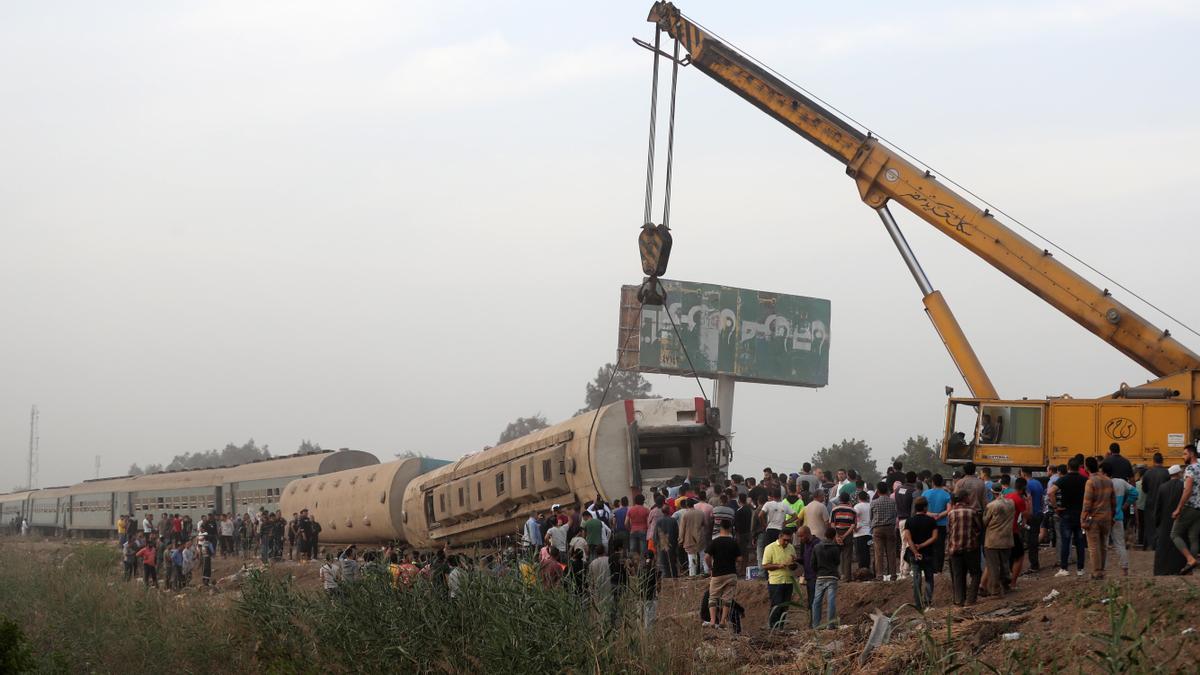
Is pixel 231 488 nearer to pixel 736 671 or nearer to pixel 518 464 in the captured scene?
pixel 518 464

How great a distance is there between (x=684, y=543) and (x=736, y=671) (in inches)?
311

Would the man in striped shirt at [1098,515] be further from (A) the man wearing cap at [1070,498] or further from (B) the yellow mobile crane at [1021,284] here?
(B) the yellow mobile crane at [1021,284]

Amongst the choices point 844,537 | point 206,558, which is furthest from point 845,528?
point 206,558

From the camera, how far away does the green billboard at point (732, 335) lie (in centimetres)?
4375

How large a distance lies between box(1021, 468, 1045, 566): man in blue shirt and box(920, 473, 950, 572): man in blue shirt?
128 cm

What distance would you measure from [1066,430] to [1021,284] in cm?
321

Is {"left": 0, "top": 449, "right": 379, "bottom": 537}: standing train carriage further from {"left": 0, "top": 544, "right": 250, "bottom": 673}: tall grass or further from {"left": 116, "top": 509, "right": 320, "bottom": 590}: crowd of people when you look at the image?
{"left": 0, "top": 544, "right": 250, "bottom": 673}: tall grass

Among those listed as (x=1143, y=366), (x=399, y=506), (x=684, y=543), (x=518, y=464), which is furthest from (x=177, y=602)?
(x=1143, y=366)

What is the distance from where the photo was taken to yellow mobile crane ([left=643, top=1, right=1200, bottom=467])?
19438 millimetres

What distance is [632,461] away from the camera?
69.1 feet

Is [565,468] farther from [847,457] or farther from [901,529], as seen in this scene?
[847,457]

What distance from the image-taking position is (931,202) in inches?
885

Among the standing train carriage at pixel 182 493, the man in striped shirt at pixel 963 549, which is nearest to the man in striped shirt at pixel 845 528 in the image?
the man in striped shirt at pixel 963 549

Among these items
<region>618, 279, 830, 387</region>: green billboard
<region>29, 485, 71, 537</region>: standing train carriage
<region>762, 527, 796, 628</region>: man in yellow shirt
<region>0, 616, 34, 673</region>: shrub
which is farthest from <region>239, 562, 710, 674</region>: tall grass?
<region>29, 485, 71, 537</region>: standing train carriage
